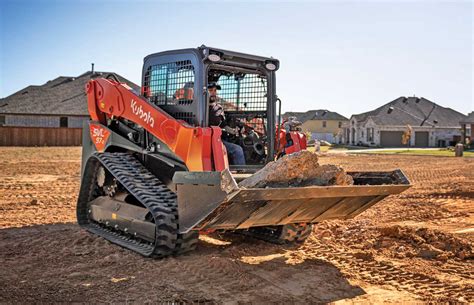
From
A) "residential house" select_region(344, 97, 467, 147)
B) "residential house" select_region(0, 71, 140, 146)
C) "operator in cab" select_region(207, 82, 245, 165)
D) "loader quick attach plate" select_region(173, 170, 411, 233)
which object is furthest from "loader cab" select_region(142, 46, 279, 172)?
"residential house" select_region(344, 97, 467, 147)

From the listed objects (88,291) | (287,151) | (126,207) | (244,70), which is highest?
(244,70)

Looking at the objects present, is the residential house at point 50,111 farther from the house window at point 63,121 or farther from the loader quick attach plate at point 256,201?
the loader quick attach plate at point 256,201

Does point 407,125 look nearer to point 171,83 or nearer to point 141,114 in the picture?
point 171,83

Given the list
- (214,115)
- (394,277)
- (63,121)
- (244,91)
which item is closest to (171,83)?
(214,115)

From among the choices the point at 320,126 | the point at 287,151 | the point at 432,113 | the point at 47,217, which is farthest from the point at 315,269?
the point at 320,126

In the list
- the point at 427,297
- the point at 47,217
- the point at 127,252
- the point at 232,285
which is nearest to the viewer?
the point at 427,297

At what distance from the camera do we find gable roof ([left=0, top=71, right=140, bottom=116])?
46188 mm

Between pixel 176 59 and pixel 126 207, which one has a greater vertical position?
pixel 176 59

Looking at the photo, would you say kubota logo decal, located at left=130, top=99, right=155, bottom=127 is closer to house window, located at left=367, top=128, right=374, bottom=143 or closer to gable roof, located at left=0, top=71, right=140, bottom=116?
gable roof, located at left=0, top=71, right=140, bottom=116

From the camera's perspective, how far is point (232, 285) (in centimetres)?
554

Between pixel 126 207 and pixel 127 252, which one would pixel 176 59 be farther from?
pixel 127 252

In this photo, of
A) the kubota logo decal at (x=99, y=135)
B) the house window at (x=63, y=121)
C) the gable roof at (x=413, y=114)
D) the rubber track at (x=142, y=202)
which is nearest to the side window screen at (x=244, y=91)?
the rubber track at (x=142, y=202)

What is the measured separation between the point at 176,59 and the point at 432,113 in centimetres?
6578

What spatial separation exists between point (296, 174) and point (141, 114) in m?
2.47
